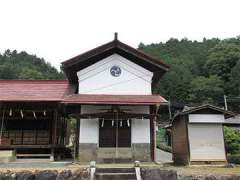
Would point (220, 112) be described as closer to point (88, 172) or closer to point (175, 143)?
point (175, 143)

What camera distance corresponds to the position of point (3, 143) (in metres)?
16.7

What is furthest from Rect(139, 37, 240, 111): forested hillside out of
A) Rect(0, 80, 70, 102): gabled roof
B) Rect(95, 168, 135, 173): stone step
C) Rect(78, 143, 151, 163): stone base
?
Rect(95, 168, 135, 173): stone step

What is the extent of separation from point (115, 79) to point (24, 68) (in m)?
47.6

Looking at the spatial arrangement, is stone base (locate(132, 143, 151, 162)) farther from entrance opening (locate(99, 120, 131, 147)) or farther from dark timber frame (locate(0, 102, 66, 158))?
dark timber frame (locate(0, 102, 66, 158))

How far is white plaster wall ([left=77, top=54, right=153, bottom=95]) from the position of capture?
15844 mm

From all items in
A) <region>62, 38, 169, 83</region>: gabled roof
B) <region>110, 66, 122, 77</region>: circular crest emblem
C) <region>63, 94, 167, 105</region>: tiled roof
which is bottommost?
<region>63, 94, 167, 105</region>: tiled roof

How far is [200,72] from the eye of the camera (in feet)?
220

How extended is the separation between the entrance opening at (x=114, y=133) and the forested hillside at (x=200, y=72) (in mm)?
40185

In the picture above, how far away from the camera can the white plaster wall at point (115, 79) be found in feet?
52.0

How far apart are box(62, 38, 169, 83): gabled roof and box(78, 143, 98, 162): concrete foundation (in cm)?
440

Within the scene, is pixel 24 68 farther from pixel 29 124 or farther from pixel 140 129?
pixel 140 129

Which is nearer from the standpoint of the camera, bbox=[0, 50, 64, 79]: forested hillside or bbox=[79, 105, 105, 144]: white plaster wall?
bbox=[79, 105, 105, 144]: white plaster wall

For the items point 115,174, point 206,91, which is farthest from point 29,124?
point 206,91

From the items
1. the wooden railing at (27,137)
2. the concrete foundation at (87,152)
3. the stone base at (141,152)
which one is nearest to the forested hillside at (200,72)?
the stone base at (141,152)
